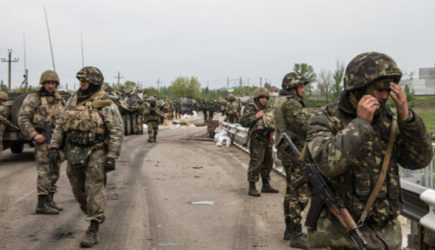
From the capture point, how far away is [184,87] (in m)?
153

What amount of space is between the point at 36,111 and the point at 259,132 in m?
3.74

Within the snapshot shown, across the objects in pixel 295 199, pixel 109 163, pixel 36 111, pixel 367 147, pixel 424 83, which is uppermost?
pixel 424 83

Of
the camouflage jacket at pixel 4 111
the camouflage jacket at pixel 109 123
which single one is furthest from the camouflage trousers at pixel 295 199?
the camouflage jacket at pixel 4 111

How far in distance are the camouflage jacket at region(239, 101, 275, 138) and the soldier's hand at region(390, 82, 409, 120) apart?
5.56 m

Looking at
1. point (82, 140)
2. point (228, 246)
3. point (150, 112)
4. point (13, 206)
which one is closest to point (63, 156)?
point (82, 140)

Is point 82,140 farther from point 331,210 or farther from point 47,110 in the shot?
point 331,210

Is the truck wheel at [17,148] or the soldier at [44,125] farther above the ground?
the soldier at [44,125]

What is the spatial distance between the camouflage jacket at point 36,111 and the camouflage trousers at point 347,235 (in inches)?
225

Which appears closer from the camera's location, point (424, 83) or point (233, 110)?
point (233, 110)

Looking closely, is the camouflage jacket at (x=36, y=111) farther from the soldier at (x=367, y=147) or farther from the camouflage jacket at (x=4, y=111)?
the soldier at (x=367, y=147)

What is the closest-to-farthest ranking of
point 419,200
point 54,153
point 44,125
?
point 419,200 < point 54,153 < point 44,125

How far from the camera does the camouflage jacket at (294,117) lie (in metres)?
6.03

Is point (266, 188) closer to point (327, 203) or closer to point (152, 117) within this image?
point (327, 203)

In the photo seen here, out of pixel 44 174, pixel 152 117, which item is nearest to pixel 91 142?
pixel 44 174
